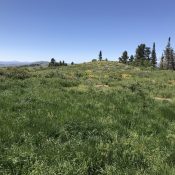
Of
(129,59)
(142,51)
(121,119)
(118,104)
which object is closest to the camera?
(121,119)

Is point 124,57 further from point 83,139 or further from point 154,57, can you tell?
point 83,139

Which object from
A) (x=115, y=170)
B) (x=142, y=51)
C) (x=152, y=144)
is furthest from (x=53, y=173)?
(x=142, y=51)

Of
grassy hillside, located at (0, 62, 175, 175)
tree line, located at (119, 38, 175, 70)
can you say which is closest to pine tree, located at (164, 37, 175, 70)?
tree line, located at (119, 38, 175, 70)

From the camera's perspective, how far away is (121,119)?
1161 cm

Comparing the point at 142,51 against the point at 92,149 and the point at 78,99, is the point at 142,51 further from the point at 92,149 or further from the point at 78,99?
the point at 92,149

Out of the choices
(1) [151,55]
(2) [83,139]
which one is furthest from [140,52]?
(2) [83,139]

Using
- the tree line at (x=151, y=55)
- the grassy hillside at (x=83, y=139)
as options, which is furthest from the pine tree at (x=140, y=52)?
the grassy hillside at (x=83, y=139)

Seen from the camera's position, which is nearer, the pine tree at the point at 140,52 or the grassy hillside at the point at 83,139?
the grassy hillside at the point at 83,139

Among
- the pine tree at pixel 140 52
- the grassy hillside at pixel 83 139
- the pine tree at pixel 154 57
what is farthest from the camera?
the pine tree at pixel 154 57

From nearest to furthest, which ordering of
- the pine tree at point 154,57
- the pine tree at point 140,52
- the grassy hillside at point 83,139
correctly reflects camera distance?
1. the grassy hillside at point 83,139
2. the pine tree at point 140,52
3. the pine tree at point 154,57

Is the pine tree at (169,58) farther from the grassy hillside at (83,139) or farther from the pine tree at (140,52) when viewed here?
the grassy hillside at (83,139)

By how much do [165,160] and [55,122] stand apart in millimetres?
3928

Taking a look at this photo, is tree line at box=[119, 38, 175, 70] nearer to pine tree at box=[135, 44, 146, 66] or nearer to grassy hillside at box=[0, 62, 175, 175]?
pine tree at box=[135, 44, 146, 66]

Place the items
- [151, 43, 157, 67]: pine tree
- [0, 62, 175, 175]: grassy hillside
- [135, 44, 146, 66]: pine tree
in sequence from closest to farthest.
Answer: [0, 62, 175, 175]: grassy hillside, [135, 44, 146, 66]: pine tree, [151, 43, 157, 67]: pine tree
